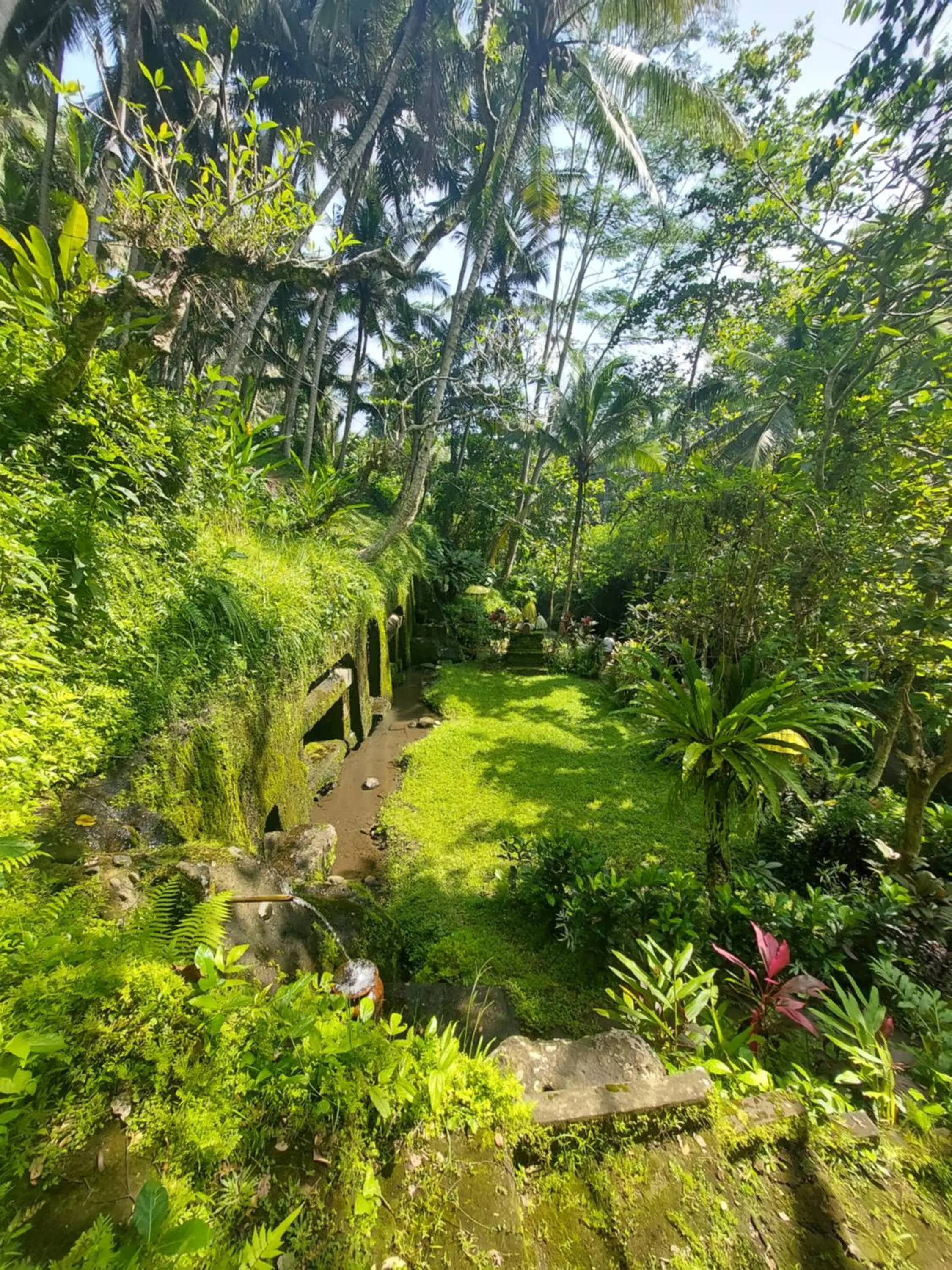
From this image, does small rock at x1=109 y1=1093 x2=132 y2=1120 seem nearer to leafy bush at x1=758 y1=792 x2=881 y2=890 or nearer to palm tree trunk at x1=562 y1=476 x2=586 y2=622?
leafy bush at x1=758 y1=792 x2=881 y2=890

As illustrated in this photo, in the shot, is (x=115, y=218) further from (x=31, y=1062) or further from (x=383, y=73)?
(x=383, y=73)

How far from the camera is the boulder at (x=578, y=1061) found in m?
1.67

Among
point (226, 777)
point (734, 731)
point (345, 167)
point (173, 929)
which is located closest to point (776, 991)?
point (734, 731)

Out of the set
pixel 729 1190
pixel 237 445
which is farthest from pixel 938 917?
pixel 237 445

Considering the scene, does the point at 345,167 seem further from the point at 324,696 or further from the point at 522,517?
the point at 324,696

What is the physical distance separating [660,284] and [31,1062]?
54.4 feet

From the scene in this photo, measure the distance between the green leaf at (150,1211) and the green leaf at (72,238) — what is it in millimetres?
4357

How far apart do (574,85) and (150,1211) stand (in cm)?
1341

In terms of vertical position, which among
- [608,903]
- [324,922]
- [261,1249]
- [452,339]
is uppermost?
[452,339]

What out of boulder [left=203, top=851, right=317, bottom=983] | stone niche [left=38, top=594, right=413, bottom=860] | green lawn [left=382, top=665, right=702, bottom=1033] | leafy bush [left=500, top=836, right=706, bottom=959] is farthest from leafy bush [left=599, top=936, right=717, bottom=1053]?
stone niche [left=38, top=594, right=413, bottom=860]

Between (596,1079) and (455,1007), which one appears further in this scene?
(455,1007)

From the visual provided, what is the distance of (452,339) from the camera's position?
23.0ft

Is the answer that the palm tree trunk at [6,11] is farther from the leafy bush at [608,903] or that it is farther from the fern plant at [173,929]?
the leafy bush at [608,903]

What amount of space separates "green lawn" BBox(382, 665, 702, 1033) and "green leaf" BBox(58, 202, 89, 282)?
5.00 metres
